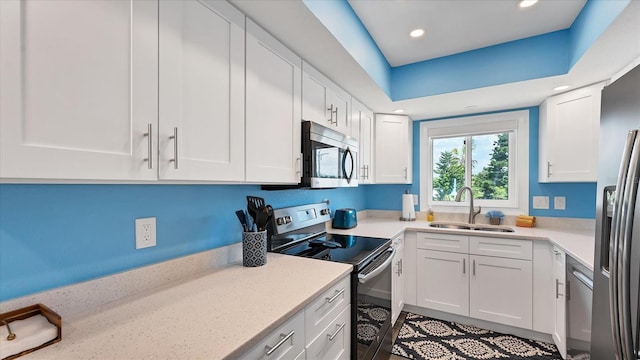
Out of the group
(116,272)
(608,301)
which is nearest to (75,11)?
(116,272)

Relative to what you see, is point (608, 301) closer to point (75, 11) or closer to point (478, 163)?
point (75, 11)

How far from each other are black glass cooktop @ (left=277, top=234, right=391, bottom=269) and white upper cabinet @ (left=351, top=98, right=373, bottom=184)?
Result: 0.71 meters

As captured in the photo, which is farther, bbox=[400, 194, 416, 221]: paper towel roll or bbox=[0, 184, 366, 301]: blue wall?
bbox=[400, 194, 416, 221]: paper towel roll

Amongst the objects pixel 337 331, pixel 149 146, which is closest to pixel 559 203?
pixel 337 331

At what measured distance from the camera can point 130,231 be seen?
1.07 metres

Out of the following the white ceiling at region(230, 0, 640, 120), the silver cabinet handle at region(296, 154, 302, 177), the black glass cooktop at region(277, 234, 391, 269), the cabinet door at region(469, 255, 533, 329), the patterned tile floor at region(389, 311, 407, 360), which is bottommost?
the patterned tile floor at region(389, 311, 407, 360)

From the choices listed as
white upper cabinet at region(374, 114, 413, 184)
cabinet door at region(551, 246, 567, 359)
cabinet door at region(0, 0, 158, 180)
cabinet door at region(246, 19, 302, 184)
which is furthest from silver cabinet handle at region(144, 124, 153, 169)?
cabinet door at region(551, 246, 567, 359)

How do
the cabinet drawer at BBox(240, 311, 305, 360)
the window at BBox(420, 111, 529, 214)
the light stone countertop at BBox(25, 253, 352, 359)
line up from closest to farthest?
1. the light stone countertop at BBox(25, 253, 352, 359)
2. the cabinet drawer at BBox(240, 311, 305, 360)
3. the window at BBox(420, 111, 529, 214)

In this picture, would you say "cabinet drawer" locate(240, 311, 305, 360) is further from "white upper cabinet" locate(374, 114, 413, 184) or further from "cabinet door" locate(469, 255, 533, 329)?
"white upper cabinet" locate(374, 114, 413, 184)

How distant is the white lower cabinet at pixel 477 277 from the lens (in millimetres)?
2295

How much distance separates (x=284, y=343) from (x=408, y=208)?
98.5 inches

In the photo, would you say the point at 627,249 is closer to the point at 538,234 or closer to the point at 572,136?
the point at 538,234

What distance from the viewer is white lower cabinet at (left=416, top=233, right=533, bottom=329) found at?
7.53 ft

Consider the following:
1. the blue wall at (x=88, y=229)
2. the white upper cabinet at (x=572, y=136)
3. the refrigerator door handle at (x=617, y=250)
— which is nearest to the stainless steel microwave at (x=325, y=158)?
the blue wall at (x=88, y=229)
